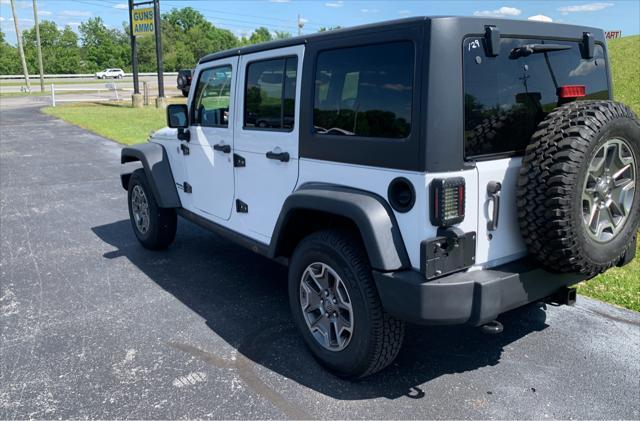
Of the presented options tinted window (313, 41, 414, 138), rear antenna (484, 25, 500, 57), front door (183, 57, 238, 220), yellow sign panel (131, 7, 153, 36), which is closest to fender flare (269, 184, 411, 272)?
tinted window (313, 41, 414, 138)

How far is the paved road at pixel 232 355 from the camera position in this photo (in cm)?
301

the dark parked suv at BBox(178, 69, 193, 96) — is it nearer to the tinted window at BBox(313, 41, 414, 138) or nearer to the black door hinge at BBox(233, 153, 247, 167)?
the black door hinge at BBox(233, 153, 247, 167)

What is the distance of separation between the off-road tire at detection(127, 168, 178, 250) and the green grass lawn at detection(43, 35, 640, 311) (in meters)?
3.90

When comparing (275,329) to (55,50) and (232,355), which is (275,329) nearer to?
(232,355)

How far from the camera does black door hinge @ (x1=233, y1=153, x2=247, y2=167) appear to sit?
13.3 feet

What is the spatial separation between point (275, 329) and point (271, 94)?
1.68 m

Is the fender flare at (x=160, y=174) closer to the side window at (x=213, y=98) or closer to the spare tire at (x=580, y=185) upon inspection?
the side window at (x=213, y=98)

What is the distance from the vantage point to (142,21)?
24.3 meters

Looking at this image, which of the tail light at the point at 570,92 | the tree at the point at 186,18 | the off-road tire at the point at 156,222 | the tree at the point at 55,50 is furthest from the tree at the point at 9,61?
the tail light at the point at 570,92

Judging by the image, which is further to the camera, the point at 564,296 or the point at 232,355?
the point at 232,355

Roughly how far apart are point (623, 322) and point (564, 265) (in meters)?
1.60

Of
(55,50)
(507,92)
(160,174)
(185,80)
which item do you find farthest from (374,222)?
(55,50)

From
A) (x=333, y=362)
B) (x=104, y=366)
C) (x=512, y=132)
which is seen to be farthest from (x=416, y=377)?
(x=104, y=366)

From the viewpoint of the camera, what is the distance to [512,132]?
2.93 meters
